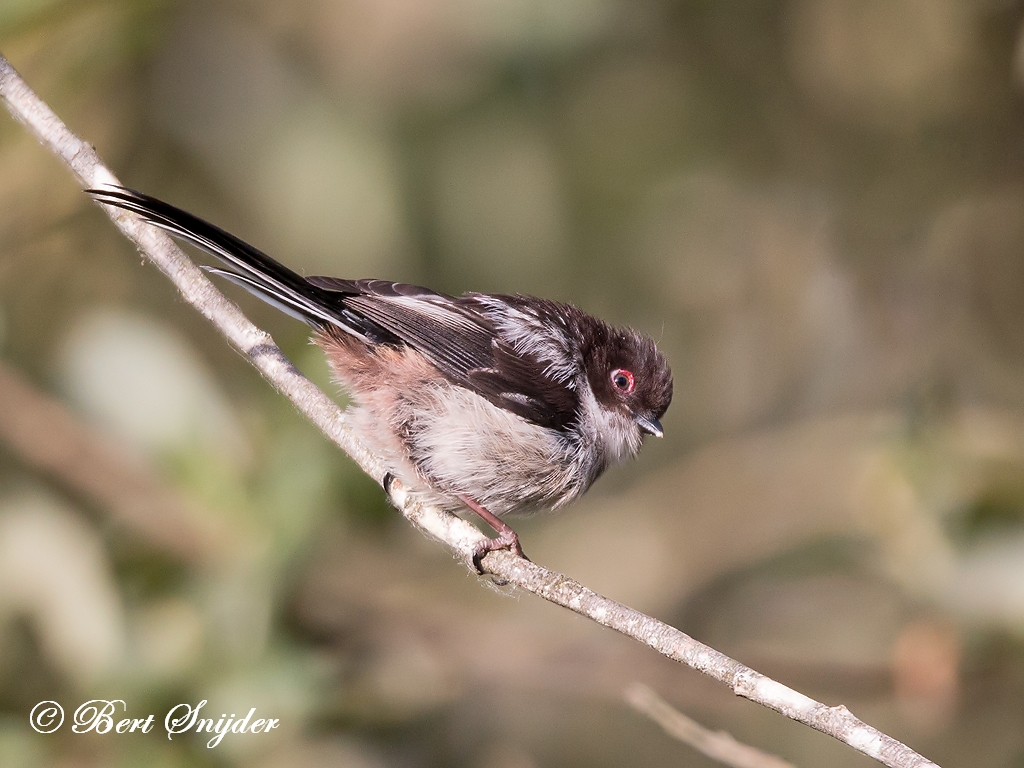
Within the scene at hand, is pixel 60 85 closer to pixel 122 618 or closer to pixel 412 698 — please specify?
pixel 122 618

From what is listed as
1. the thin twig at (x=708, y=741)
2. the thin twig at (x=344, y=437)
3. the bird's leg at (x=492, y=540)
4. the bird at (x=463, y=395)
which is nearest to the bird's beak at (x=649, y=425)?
the bird at (x=463, y=395)

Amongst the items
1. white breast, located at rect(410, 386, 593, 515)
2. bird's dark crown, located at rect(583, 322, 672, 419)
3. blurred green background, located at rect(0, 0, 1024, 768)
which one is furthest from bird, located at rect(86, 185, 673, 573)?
blurred green background, located at rect(0, 0, 1024, 768)

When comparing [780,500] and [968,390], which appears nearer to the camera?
[968,390]

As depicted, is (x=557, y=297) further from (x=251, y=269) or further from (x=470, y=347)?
(x=251, y=269)

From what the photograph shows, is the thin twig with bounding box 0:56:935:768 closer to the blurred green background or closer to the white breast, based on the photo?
the white breast

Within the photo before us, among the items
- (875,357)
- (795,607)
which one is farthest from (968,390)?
(795,607)

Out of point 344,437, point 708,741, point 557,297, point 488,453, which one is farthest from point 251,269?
point 557,297

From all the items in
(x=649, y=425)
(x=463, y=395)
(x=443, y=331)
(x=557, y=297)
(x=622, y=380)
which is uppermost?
(x=557, y=297)
